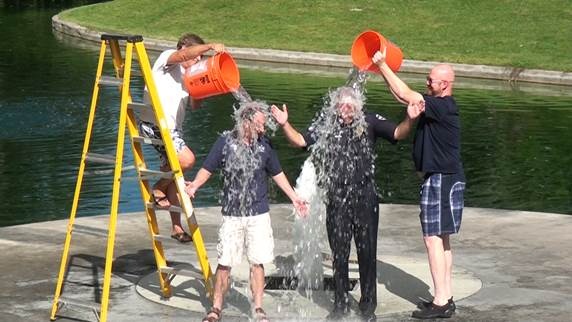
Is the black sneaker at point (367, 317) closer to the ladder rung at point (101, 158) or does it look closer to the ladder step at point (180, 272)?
the ladder step at point (180, 272)

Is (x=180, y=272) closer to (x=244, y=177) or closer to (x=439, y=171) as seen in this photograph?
(x=244, y=177)

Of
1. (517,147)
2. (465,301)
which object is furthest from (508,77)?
(465,301)

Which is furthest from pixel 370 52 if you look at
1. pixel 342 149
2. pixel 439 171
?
pixel 439 171

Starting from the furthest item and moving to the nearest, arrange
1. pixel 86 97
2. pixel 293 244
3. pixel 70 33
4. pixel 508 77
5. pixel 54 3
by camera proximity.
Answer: pixel 54 3 < pixel 70 33 < pixel 508 77 < pixel 86 97 < pixel 293 244

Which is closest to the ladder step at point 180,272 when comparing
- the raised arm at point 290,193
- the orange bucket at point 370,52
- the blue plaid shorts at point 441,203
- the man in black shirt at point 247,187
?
the man in black shirt at point 247,187

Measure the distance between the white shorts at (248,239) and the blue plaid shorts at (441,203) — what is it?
1185 millimetres

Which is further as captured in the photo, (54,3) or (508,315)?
(54,3)

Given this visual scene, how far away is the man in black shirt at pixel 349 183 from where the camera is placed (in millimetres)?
9172

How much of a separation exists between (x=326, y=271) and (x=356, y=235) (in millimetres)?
1821

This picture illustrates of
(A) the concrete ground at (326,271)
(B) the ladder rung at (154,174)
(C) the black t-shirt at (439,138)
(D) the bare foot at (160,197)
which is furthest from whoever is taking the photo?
(D) the bare foot at (160,197)

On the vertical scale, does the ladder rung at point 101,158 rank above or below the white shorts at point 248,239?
above

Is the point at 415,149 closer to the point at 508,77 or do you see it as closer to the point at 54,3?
the point at 508,77

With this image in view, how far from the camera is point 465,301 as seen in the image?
32.5 feet

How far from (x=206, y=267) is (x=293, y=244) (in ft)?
8.30
